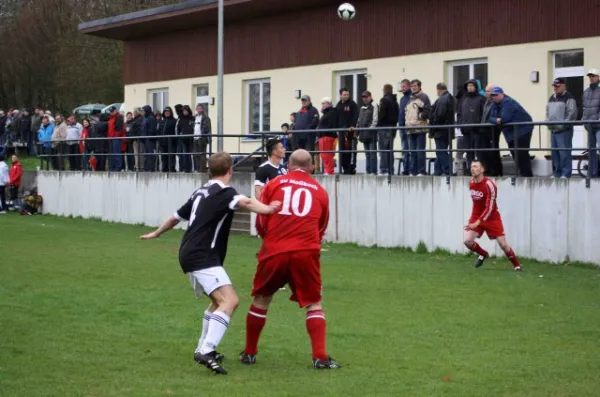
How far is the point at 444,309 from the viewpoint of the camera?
47.4 feet

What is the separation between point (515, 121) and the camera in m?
20.8

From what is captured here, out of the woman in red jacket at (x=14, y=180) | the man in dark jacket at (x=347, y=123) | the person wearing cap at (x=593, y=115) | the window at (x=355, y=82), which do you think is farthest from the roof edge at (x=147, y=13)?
the person wearing cap at (x=593, y=115)

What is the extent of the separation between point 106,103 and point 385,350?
5339 cm

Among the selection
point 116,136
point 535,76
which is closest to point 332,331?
point 535,76

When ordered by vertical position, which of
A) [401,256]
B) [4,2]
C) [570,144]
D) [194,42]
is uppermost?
[4,2]

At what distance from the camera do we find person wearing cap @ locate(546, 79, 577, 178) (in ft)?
65.6

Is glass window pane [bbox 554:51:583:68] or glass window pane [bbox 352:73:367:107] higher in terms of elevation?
glass window pane [bbox 554:51:583:68]

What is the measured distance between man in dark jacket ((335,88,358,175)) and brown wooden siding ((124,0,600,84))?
3.82m

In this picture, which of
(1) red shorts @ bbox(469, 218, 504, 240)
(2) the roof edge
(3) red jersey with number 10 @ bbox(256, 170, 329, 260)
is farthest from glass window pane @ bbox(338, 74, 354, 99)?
(3) red jersey with number 10 @ bbox(256, 170, 329, 260)

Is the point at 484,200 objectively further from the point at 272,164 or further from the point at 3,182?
the point at 3,182

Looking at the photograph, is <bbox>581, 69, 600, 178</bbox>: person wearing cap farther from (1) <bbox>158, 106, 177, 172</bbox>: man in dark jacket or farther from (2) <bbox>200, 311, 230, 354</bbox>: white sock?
(1) <bbox>158, 106, 177, 172</bbox>: man in dark jacket

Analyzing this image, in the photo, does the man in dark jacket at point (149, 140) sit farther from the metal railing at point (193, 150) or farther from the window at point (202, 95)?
the window at point (202, 95)

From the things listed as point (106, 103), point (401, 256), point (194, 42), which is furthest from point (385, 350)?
point (106, 103)

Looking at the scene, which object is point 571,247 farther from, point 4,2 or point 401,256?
point 4,2
